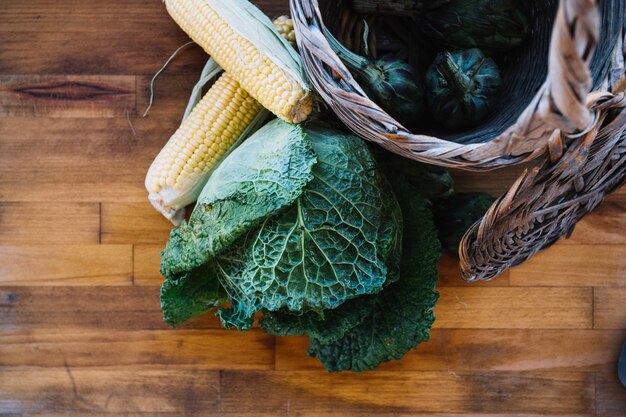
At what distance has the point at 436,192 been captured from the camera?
5.17ft

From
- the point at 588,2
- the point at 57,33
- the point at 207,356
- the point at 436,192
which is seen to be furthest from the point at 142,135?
the point at 588,2

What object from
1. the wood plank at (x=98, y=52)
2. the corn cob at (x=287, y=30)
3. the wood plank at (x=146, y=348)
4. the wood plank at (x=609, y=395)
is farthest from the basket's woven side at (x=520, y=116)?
the wood plank at (x=609, y=395)

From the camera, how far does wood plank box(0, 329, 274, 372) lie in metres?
1.67

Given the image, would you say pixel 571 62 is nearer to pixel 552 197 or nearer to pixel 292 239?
pixel 552 197

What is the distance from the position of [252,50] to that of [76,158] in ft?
2.04

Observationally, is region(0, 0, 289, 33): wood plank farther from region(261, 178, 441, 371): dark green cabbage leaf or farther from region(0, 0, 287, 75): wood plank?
region(261, 178, 441, 371): dark green cabbage leaf

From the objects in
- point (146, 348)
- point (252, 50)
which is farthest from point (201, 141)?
point (146, 348)

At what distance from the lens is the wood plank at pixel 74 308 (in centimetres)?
167

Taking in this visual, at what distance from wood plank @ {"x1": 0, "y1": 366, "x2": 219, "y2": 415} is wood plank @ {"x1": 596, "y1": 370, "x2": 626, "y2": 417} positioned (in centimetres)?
108

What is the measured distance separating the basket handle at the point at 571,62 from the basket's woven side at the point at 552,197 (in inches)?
8.7

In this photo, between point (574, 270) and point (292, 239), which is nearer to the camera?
point (292, 239)

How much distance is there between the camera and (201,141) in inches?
58.7

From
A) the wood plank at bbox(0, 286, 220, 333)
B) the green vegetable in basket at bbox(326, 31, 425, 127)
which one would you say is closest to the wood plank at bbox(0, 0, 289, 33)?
the green vegetable in basket at bbox(326, 31, 425, 127)

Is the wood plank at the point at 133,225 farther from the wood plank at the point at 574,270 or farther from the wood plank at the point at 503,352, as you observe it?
the wood plank at the point at 574,270
